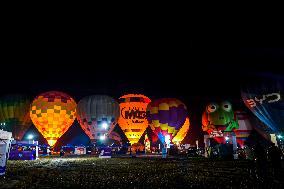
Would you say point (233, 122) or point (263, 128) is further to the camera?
point (233, 122)

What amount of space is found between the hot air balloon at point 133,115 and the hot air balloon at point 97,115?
258 centimetres

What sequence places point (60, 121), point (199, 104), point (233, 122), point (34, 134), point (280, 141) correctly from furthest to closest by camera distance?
1. point (199, 104)
2. point (34, 134)
3. point (233, 122)
4. point (60, 121)
5. point (280, 141)

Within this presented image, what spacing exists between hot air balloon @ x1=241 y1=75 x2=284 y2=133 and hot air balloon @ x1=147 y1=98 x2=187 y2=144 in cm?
1074

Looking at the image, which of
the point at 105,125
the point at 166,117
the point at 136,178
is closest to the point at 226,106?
the point at 166,117

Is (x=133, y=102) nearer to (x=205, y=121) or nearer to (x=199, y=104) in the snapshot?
(x=205, y=121)

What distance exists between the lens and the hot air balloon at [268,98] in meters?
32.4

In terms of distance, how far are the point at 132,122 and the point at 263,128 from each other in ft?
70.2

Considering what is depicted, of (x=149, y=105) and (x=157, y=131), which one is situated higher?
(x=149, y=105)

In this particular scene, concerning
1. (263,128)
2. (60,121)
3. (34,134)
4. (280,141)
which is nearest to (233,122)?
(263,128)

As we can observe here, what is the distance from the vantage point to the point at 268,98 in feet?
109

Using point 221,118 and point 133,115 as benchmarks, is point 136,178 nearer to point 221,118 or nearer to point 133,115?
point 133,115

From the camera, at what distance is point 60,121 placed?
1704 inches

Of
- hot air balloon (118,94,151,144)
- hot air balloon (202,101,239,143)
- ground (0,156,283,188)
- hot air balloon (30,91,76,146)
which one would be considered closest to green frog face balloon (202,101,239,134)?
hot air balloon (202,101,239,143)

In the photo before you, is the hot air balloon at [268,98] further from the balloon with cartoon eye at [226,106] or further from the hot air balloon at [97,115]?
the hot air balloon at [97,115]
